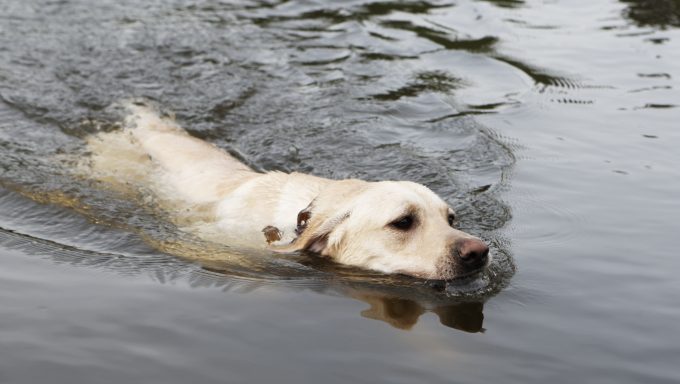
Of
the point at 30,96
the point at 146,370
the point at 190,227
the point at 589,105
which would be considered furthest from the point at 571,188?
the point at 30,96

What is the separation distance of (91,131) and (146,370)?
5.01 meters

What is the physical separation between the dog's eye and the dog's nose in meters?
0.43

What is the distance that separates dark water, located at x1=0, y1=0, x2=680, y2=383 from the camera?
13.7ft

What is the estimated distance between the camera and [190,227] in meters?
6.25

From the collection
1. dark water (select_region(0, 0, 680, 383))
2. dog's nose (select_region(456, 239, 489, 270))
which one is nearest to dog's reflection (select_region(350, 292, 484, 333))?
dark water (select_region(0, 0, 680, 383))

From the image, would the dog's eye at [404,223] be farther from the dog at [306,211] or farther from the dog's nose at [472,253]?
the dog's nose at [472,253]

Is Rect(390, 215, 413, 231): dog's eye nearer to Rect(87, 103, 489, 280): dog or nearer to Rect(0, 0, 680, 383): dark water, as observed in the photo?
Rect(87, 103, 489, 280): dog

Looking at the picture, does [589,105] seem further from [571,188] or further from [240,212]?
[240,212]

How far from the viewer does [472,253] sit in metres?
4.99

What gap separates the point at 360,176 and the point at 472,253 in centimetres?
285

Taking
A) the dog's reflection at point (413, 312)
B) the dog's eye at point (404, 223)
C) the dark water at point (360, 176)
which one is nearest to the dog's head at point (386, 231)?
the dog's eye at point (404, 223)

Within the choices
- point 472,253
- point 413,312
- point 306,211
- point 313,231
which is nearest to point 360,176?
point 306,211

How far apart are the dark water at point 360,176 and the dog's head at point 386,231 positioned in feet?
0.45

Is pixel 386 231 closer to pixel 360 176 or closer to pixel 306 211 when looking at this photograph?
pixel 306 211
